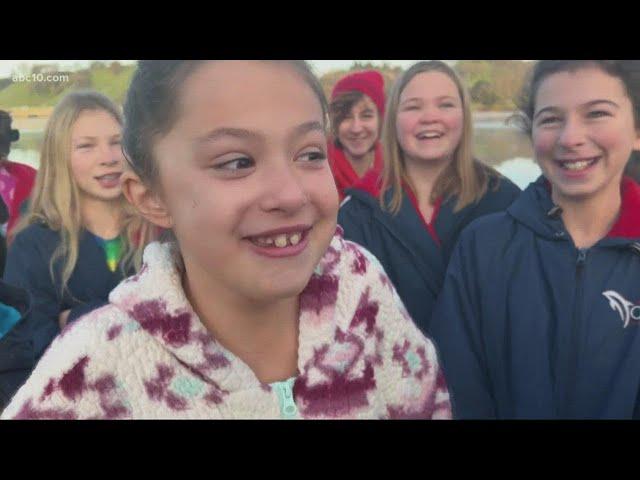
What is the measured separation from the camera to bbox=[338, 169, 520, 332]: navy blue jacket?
6.98ft

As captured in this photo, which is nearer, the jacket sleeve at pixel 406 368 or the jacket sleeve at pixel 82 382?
the jacket sleeve at pixel 82 382

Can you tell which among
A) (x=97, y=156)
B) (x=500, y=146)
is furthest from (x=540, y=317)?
(x=97, y=156)

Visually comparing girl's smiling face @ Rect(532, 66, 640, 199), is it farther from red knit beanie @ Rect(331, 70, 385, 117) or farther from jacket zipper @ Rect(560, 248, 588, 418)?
red knit beanie @ Rect(331, 70, 385, 117)

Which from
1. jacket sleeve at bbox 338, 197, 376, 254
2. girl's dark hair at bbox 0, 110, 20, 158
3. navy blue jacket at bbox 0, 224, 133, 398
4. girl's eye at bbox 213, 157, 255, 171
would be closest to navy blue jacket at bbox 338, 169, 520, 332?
jacket sleeve at bbox 338, 197, 376, 254

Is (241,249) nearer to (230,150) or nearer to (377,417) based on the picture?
(230,150)

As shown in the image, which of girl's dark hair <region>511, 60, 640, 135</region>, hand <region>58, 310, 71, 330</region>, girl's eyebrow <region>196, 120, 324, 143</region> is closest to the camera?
girl's eyebrow <region>196, 120, 324, 143</region>

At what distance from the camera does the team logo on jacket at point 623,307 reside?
205 centimetres

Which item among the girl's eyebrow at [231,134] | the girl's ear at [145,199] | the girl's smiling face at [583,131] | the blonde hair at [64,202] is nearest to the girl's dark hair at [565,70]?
the girl's smiling face at [583,131]

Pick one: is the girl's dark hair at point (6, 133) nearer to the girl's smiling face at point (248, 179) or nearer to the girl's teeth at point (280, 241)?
the girl's smiling face at point (248, 179)

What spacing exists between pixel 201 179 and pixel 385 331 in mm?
699

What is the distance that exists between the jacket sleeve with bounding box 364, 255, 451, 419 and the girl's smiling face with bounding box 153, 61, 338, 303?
0.35 meters

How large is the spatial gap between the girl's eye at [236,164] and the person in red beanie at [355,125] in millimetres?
427

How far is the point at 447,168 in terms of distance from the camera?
6.95 ft
